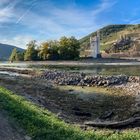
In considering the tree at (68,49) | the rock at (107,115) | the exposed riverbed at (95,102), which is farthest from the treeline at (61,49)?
the rock at (107,115)

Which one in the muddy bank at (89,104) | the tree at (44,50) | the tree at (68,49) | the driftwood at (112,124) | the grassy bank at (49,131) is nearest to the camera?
the grassy bank at (49,131)

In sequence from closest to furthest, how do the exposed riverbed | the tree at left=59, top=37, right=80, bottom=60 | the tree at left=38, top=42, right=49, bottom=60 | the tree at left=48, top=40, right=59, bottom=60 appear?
the exposed riverbed → the tree at left=59, top=37, right=80, bottom=60 → the tree at left=38, top=42, right=49, bottom=60 → the tree at left=48, top=40, right=59, bottom=60

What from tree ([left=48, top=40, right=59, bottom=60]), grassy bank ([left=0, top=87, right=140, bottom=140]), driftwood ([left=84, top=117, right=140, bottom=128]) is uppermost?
tree ([left=48, top=40, right=59, bottom=60])

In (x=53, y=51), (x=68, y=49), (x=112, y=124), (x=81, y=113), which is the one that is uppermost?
(x=68, y=49)

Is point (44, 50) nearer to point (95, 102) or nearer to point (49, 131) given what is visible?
point (95, 102)

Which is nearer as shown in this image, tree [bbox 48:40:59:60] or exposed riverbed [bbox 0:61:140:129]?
exposed riverbed [bbox 0:61:140:129]

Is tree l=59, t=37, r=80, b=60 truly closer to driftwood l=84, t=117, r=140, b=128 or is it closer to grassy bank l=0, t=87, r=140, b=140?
driftwood l=84, t=117, r=140, b=128

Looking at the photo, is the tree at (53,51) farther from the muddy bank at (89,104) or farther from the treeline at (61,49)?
the muddy bank at (89,104)

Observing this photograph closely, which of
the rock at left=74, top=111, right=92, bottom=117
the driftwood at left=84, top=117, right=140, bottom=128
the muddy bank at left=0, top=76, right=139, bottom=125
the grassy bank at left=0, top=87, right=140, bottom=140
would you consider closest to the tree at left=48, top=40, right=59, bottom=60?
the muddy bank at left=0, top=76, right=139, bottom=125

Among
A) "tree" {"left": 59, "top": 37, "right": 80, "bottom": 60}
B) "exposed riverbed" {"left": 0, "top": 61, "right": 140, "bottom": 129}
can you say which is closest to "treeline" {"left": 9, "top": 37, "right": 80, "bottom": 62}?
"tree" {"left": 59, "top": 37, "right": 80, "bottom": 60}

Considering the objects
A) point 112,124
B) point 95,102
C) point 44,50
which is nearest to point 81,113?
point 112,124

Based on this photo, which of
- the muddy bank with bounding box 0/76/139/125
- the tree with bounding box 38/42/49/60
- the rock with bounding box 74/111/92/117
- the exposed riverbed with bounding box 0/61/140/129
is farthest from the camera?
the tree with bounding box 38/42/49/60

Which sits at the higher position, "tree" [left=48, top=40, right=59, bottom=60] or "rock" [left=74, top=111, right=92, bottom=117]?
"tree" [left=48, top=40, right=59, bottom=60]

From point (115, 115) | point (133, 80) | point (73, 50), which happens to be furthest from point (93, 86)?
point (73, 50)
